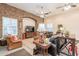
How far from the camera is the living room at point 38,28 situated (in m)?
2.15

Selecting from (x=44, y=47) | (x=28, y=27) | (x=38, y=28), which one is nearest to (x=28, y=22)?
(x=28, y=27)

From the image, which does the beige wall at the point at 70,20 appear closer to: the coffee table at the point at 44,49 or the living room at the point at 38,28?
the living room at the point at 38,28

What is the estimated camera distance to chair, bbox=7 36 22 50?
2.26 m

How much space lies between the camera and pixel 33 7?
225 centimetres

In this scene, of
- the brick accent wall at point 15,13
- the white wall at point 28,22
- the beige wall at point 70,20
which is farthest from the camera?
the white wall at point 28,22

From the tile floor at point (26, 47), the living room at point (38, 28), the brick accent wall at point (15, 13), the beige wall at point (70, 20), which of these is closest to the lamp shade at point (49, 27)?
the living room at point (38, 28)

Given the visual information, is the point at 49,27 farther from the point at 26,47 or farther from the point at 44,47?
the point at 26,47

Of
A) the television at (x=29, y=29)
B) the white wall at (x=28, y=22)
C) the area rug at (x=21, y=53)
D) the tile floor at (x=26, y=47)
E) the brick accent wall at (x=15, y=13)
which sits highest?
the brick accent wall at (x=15, y=13)

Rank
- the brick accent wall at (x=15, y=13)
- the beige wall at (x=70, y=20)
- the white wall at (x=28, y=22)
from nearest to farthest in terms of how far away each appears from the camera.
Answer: the beige wall at (x=70, y=20) < the brick accent wall at (x=15, y=13) < the white wall at (x=28, y=22)

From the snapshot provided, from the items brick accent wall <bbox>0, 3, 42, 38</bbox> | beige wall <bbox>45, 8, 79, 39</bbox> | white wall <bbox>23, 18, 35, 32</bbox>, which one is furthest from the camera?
white wall <bbox>23, 18, 35, 32</bbox>

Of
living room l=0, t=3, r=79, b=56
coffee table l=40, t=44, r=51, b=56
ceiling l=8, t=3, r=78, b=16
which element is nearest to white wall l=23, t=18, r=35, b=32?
living room l=0, t=3, r=79, b=56

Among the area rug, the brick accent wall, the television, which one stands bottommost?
the area rug

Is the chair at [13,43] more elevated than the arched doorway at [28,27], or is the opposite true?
the arched doorway at [28,27]

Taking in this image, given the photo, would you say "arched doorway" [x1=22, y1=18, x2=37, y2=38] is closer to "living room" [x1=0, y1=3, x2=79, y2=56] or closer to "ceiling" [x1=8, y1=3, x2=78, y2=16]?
"living room" [x1=0, y1=3, x2=79, y2=56]
